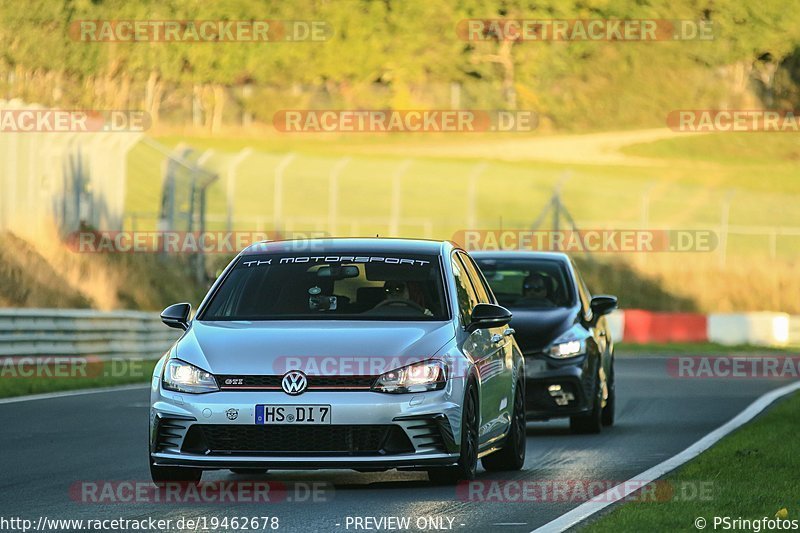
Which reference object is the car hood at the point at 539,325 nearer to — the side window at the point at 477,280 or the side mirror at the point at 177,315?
the side window at the point at 477,280

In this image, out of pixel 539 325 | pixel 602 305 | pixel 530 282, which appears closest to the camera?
pixel 539 325

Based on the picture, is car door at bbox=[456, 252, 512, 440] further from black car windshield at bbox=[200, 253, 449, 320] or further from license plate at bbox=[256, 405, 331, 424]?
license plate at bbox=[256, 405, 331, 424]

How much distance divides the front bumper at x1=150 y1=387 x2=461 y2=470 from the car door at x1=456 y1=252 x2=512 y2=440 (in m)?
0.88

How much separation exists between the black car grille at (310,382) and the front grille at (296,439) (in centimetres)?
22

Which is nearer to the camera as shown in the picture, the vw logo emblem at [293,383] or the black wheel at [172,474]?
the vw logo emblem at [293,383]

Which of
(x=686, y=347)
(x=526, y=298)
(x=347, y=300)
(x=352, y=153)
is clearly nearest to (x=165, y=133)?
(x=352, y=153)

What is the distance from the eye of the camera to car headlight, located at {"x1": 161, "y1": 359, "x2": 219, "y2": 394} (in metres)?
10.3

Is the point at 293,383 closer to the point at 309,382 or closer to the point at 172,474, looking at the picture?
the point at 309,382

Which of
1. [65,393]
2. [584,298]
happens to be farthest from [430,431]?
[65,393]

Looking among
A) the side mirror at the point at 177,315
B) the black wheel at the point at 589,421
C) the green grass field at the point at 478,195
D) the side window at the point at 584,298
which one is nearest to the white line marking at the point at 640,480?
the black wheel at the point at 589,421

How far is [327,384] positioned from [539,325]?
259 inches

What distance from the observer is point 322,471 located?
1236 centimetres

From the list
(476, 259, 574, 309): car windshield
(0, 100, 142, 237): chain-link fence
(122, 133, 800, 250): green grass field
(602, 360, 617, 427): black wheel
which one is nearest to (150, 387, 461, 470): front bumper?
(476, 259, 574, 309): car windshield

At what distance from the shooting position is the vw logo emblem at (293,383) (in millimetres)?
10188
